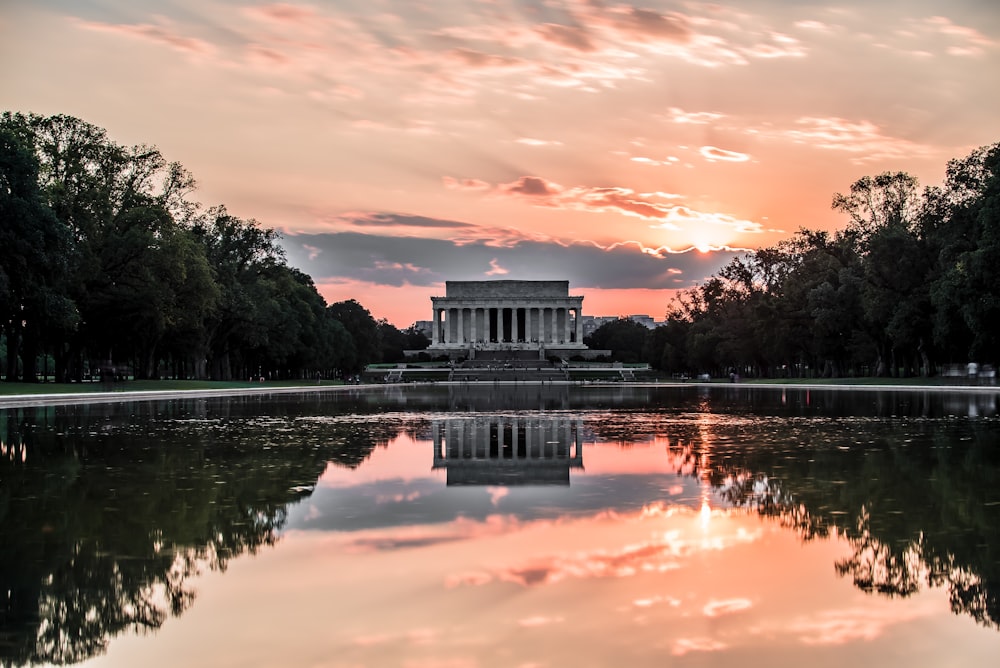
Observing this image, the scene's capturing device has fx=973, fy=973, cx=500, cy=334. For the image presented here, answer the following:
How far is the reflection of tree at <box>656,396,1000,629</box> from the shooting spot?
711 cm

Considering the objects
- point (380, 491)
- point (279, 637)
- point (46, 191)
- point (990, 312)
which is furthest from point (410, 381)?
point (279, 637)

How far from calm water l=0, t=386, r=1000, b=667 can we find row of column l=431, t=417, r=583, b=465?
25cm

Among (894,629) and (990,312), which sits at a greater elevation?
(990,312)

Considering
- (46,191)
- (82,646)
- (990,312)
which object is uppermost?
(46,191)

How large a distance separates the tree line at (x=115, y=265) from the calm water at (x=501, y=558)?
2797cm

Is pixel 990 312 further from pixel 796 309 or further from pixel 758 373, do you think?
pixel 758 373

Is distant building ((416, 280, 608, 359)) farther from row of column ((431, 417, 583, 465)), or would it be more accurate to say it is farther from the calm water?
the calm water

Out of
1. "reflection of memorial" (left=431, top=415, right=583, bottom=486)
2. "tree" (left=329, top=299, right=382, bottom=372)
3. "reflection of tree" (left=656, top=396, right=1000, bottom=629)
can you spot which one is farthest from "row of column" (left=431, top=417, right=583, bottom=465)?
"tree" (left=329, top=299, right=382, bottom=372)

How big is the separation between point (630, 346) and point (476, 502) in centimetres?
13419

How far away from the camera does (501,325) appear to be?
138 m

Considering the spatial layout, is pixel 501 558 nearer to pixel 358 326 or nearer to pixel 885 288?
pixel 885 288

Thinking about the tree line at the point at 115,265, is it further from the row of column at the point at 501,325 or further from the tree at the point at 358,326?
the row of column at the point at 501,325

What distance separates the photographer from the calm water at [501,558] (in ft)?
18.1

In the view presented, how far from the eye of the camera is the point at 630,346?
14338 centimetres
